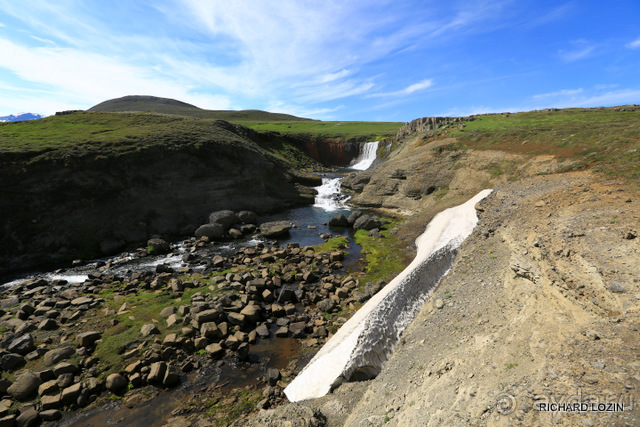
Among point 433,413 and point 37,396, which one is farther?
point 37,396

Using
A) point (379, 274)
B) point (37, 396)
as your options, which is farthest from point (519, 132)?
point (37, 396)

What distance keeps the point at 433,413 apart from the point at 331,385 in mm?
4116

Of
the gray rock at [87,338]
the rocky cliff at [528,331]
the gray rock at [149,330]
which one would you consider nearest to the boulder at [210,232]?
the gray rock at [149,330]

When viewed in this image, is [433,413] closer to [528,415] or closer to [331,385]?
[528,415]

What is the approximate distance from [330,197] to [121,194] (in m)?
26.0

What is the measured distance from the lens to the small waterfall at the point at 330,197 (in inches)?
→ 1593

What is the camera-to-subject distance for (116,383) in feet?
35.0

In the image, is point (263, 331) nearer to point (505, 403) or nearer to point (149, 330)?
point (149, 330)

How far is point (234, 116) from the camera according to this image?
502ft

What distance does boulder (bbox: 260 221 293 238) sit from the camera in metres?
28.3

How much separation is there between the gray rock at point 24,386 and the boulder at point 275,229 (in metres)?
19.1

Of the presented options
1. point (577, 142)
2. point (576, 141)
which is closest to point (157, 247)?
point (577, 142)

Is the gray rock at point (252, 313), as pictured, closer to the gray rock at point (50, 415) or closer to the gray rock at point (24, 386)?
the gray rock at point (50, 415)

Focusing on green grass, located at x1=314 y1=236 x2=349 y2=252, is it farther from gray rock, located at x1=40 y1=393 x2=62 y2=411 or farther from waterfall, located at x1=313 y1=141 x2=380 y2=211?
gray rock, located at x1=40 y1=393 x2=62 y2=411
